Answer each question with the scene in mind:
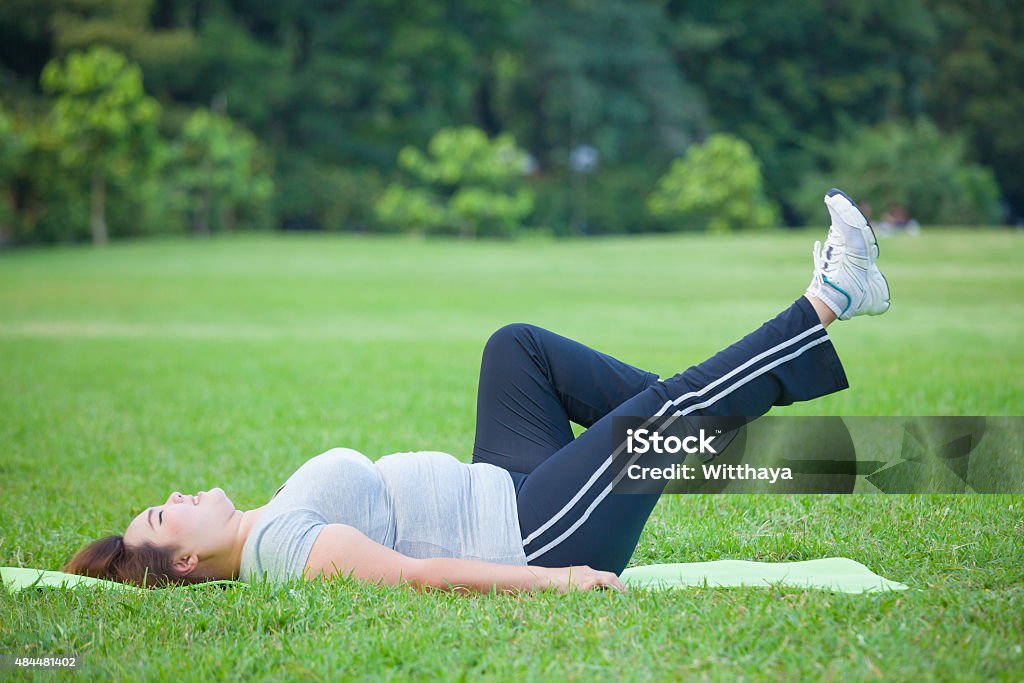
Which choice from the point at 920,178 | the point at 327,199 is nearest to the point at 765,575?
the point at 920,178

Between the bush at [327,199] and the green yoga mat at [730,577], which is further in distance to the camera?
the bush at [327,199]

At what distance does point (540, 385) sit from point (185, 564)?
1056 mm

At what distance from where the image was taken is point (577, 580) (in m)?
2.43

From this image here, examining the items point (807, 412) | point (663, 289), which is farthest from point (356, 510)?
point (663, 289)

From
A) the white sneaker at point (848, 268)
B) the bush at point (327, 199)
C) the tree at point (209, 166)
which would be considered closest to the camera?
the white sneaker at point (848, 268)

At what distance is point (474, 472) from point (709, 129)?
34974 mm

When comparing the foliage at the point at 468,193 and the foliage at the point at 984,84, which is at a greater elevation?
the foliage at the point at 984,84

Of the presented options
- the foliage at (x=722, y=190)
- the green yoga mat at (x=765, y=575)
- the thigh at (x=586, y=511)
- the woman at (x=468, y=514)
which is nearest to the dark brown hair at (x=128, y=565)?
the woman at (x=468, y=514)

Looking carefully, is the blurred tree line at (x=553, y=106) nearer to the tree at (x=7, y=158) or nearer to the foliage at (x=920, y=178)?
the foliage at (x=920, y=178)

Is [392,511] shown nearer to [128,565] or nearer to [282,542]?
[282,542]

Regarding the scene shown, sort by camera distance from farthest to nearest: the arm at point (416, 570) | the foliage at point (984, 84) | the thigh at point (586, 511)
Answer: the foliage at point (984, 84) < the thigh at point (586, 511) < the arm at point (416, 570)

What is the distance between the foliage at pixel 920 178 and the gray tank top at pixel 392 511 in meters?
28.6

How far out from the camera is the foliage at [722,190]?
29.5m

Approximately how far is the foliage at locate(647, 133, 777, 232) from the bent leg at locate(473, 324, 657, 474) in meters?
27.3
